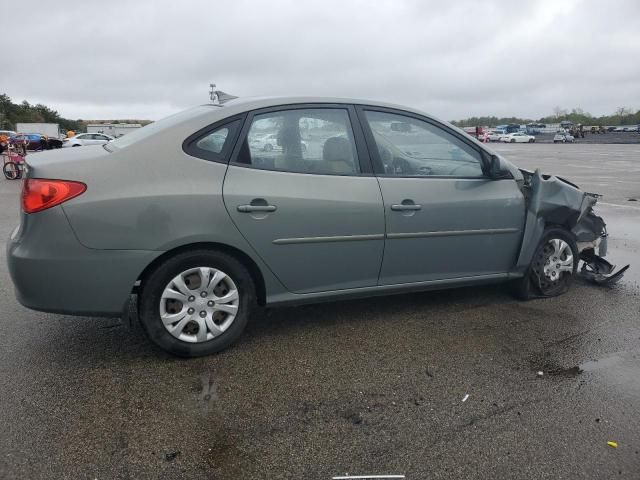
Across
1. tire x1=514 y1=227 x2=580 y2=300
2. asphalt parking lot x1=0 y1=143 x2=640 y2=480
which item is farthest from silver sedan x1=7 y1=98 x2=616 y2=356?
asphalt parking lot x1=0 y1=143 x2=640 y2=480

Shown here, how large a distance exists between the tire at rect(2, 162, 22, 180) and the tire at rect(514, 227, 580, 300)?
16.5 m

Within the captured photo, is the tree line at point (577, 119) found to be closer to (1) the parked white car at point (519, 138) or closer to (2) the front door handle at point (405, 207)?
(1) the parked white car at point (519, 138)

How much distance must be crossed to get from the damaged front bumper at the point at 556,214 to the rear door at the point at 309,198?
144 cm

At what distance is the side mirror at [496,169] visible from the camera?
4.14 m

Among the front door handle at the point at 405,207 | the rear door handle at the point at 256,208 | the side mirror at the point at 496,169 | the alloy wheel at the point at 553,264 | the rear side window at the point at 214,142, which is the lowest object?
the alloy wheel at the point at 553,264

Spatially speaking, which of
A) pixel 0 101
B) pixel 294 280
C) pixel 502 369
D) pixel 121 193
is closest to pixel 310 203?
pixel 294 280

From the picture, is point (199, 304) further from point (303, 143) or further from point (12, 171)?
point (12, 171)

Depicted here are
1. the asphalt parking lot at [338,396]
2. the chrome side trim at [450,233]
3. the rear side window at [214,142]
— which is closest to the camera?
the asphalt parking lot at [338,396]

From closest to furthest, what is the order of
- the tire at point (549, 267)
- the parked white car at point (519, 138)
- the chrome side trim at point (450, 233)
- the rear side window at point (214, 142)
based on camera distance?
the rear side window at point (214, 142) < the chrome side trim at point (450, 233) < the tire at point (549, 267) < the parked white car at point (519, 138)

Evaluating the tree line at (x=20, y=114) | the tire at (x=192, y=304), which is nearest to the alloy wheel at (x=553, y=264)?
the tire at (x=192, y=304)

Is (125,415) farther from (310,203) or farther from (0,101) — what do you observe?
(0,101)

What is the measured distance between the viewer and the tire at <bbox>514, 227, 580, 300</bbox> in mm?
4512

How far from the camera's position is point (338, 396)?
3.00m

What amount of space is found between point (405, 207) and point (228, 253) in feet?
4.32
